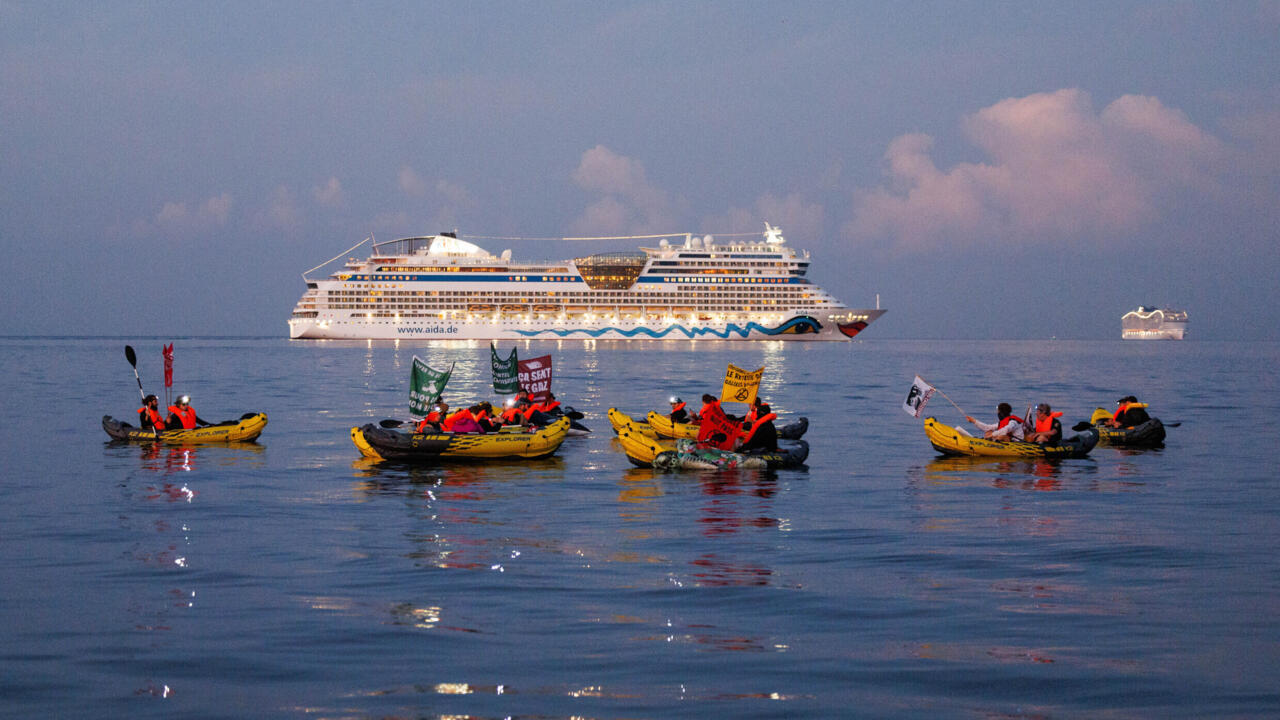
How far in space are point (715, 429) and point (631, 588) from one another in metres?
10.5

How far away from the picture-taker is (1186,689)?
8297mm

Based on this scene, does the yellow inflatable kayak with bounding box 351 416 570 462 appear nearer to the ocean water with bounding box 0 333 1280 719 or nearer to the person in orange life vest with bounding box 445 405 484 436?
the person in orange life vest with bounding box 445 405 484 436

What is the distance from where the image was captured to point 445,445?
22.3 metres

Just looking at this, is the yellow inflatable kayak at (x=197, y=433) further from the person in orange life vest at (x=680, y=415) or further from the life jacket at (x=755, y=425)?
the life jacket at (x=755, y=425)

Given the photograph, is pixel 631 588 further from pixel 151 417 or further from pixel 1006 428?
pixel 151 417

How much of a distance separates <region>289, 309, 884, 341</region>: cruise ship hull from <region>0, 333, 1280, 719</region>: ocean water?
371 ft

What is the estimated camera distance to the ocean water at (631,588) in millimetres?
8227

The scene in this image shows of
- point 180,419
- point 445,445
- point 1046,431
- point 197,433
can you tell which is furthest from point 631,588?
point 180,419

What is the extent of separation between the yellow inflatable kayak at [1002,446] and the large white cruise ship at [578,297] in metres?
115

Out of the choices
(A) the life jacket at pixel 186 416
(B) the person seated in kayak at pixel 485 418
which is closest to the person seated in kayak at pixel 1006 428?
(B) the person seated in kayak at pixel 485 418

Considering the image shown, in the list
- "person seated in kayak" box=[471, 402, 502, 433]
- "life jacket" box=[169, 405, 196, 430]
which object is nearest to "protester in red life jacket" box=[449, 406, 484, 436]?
"person seated in kayak" box=[471, 402, 502, 433]

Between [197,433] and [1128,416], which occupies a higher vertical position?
[1128,416]

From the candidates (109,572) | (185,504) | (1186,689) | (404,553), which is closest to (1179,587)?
(1186,689)

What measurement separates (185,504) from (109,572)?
5337mm
